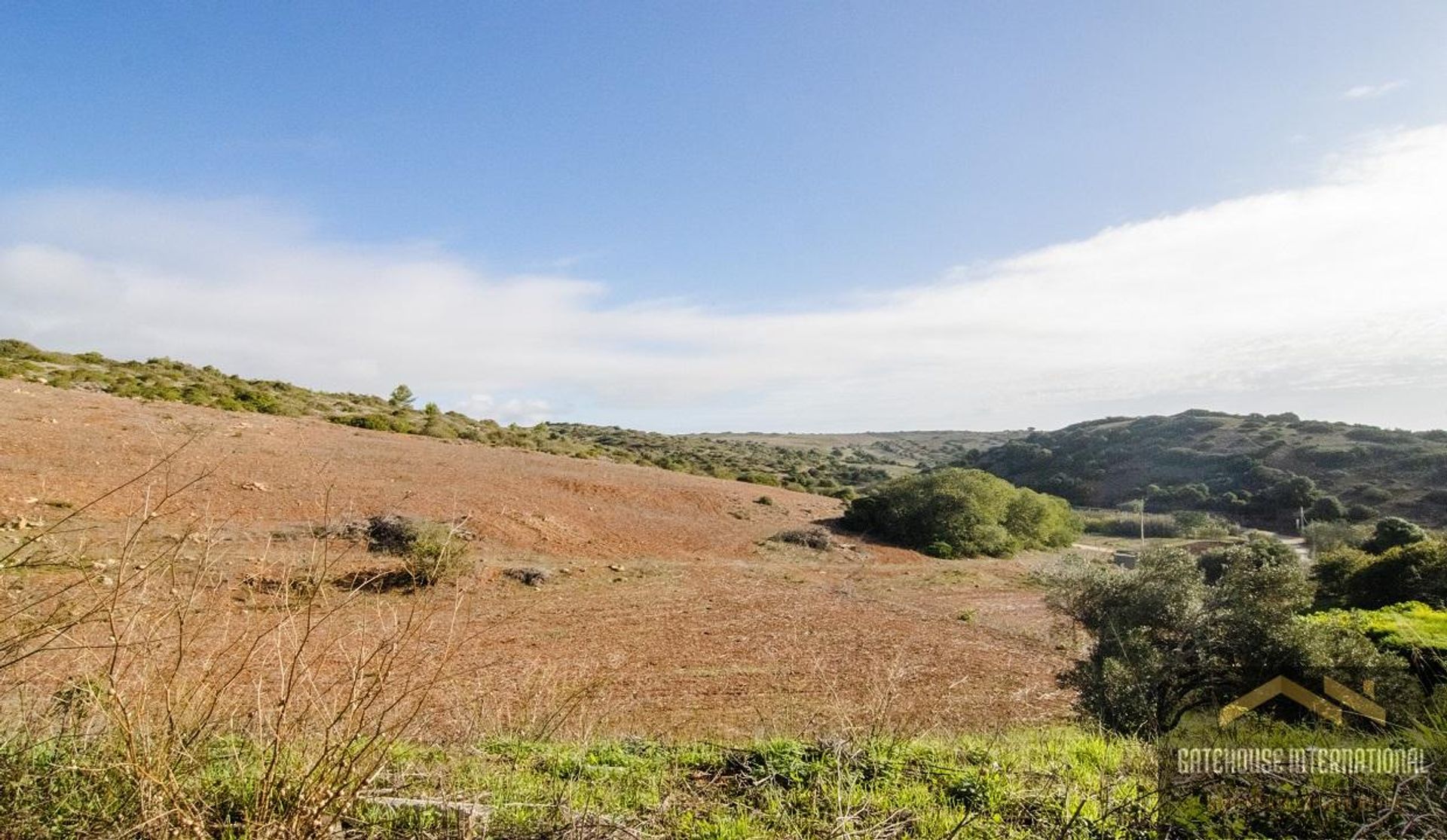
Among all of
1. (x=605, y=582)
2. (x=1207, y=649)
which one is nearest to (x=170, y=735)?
(x=1207, y=649)

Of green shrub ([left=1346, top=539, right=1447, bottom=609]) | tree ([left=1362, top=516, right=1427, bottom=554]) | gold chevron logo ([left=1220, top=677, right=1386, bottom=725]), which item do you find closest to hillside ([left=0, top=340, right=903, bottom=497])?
tree ([left=1362, top=516, right=1427, bottom=554])

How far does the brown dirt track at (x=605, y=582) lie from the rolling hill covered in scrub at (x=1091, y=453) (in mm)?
7778

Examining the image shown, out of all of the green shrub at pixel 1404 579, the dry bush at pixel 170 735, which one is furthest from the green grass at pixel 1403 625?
the dry bush at pixel 170 735

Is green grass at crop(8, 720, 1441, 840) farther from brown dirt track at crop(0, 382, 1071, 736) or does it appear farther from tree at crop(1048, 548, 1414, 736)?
tree at crop(1048, 548, 1414, 736)

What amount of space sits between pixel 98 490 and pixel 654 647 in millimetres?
12530

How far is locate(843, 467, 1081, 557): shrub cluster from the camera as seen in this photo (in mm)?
Answer: 26000

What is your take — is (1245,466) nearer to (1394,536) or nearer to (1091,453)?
(1091,453)

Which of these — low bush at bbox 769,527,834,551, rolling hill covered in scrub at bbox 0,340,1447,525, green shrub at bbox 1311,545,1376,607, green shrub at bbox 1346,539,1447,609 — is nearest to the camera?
green shrub at bbox 1346,539,1447,609

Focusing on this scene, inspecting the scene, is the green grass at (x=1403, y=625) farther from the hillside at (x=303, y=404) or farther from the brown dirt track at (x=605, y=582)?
the hillside at (x=303, y=404)

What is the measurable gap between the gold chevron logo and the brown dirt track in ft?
7.89

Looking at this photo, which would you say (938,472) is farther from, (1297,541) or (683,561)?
(1297,541)

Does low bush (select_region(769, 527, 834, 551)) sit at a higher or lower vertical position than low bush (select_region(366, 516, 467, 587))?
lower

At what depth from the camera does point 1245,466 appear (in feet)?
166

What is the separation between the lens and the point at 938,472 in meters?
29.0
